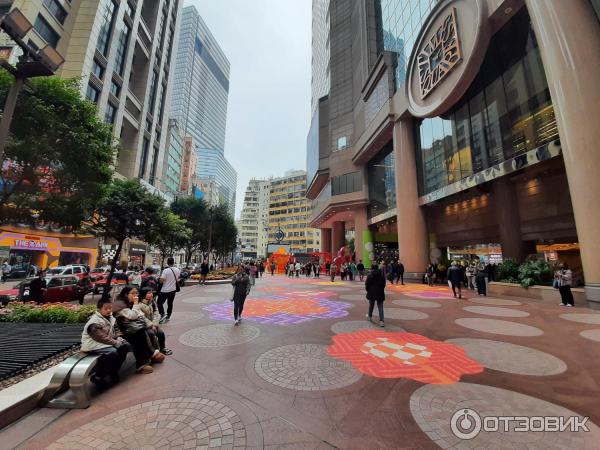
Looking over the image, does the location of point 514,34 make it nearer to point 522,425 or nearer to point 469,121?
point 469,121

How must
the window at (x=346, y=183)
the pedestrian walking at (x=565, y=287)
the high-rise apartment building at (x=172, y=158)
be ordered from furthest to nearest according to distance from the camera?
the high-rise apartment building at (x=172, y=158) < the window at (x=346, y=183) < the pedestrian walking at (x=565, y=287)

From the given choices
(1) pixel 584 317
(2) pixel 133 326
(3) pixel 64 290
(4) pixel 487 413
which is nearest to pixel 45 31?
(3) pixel 64 290

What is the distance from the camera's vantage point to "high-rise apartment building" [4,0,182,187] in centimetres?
2618

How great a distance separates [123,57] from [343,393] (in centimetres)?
4558

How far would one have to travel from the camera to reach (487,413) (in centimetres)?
303

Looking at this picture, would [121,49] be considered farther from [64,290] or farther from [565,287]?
[565,287]

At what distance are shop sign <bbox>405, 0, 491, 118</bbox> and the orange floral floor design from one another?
56.2 feet

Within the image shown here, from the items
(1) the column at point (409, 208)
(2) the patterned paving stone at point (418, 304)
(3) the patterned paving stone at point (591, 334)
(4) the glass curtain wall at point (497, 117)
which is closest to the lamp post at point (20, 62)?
(2) the patterned paving stone at point (418, 304)

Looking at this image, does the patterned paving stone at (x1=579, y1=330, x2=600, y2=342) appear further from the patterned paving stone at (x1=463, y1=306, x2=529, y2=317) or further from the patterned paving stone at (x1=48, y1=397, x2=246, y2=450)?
the patterned paving stone at (x1=48, y1=397, x2=246, y2=450)

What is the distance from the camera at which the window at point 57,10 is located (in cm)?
2555

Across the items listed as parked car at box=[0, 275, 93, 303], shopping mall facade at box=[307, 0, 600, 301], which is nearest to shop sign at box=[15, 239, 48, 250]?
parked car at box=[0, 275, 93, 303]

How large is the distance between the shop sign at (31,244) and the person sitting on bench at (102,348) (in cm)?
3044

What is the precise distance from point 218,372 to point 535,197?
21.7 meters

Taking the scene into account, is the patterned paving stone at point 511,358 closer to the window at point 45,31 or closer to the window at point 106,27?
the window at point 45,31
